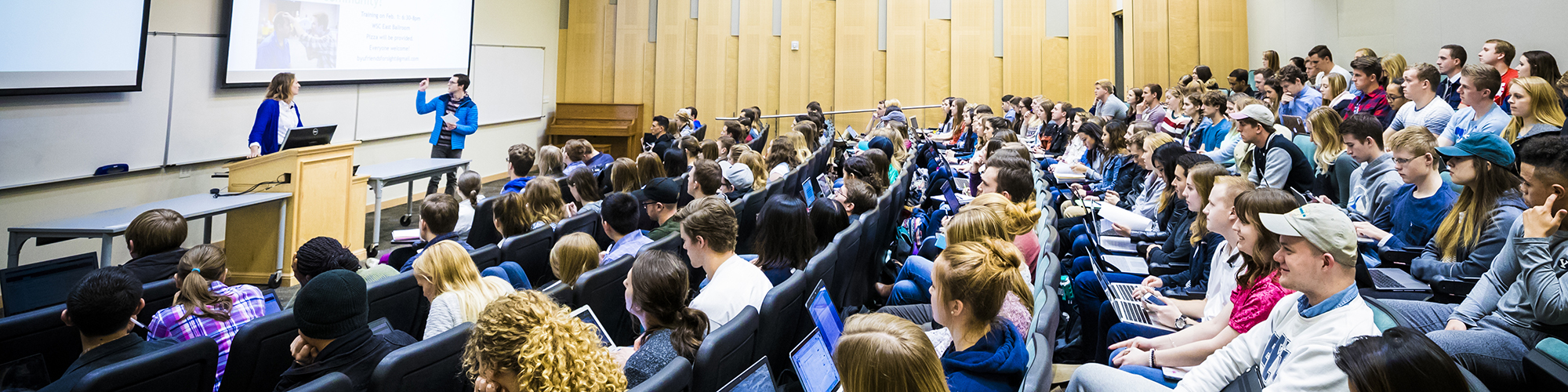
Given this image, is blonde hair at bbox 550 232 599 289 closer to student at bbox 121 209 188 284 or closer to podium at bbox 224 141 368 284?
student at bbox 121 209 188 284

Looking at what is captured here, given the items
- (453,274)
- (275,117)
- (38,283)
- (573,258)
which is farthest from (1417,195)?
(275,117)

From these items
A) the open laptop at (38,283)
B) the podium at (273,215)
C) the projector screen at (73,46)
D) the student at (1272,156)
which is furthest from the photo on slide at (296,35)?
the student at (1272,156)

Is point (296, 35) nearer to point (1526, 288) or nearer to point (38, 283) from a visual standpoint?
point (38, 283)

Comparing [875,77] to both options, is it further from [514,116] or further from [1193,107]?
[1193,107]

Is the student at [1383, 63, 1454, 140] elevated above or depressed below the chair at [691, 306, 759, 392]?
above

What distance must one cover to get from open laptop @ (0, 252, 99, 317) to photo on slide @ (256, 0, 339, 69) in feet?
11.7

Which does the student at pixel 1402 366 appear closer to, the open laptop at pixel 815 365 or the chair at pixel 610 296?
the open laptop at pixel 815 365

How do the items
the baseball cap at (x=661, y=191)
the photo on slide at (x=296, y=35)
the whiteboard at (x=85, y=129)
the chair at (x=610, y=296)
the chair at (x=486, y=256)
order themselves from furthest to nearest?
1. the photo on slide at (x=296, y=35)
2. the whiteboard at (x=85, y=129)
3. the baseball cap at (x=661, y=191)
4. the chair at (x=486, y=256)
5. the chair at (x=610, y=296)

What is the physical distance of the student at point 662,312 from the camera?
2.10 metres

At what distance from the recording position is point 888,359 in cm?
148

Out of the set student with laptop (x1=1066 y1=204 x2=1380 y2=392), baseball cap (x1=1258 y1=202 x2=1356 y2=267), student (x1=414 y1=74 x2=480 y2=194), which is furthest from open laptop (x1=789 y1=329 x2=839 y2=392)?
student (x1=414 y1=74 x2=480 y2=194)

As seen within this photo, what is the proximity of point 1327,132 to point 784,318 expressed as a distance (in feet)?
10.7

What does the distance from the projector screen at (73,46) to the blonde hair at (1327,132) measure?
6.87 metres

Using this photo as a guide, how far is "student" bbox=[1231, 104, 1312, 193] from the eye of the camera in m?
4.27
